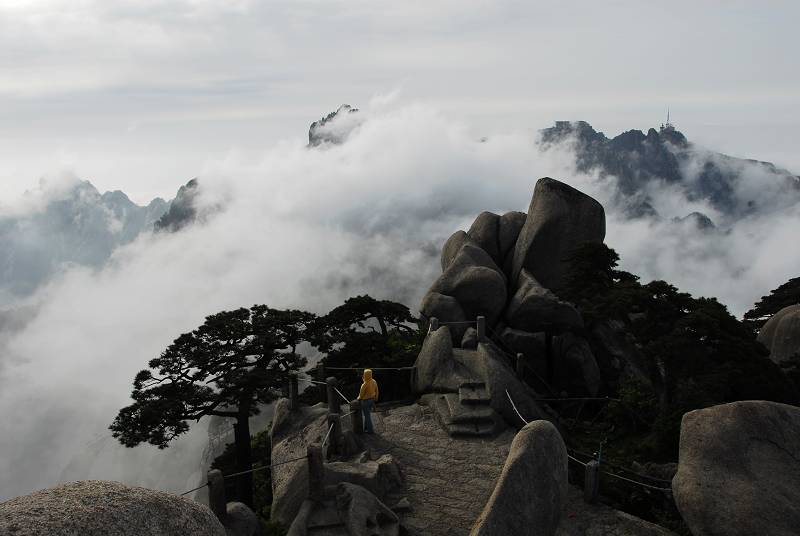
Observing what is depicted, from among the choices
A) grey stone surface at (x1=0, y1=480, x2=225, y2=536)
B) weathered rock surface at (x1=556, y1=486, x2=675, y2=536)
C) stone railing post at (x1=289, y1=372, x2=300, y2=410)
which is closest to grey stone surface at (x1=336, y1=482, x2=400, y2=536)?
weathered rock surface at (x1=556, y1=486, x2=675, y2=536)

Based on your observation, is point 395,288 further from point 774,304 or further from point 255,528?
point 255,528

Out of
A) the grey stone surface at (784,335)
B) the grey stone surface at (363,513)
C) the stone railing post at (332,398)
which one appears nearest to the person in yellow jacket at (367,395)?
the stone railing post at (332,398)

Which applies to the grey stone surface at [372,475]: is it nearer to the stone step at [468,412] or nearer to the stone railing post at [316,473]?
the stone railing post at [316,473]

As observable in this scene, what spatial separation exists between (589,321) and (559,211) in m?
4.63

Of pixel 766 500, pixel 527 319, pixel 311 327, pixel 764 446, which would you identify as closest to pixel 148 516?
pixel 766 500

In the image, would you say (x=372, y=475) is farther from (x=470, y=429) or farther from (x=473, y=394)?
(x=473, y=394)

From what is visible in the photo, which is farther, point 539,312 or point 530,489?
point 539,312

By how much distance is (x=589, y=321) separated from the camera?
23.7m

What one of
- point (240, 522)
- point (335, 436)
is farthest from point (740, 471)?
point (240, 522)

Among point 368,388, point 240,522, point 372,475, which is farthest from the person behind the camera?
point 368,388

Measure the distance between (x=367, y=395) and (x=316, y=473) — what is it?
361cm

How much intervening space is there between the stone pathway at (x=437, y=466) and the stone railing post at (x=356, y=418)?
1.20 ft

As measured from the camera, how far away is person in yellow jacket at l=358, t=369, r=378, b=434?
14.4 meters

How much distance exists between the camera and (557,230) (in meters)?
24.5
